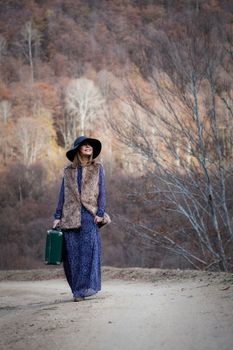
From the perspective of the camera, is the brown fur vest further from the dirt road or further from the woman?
the dirt road

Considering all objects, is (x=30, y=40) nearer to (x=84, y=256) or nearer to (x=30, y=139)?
(x=30, y=139)

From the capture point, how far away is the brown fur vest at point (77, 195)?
19.7 ft

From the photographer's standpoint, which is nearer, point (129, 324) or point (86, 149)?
point (129, 324)

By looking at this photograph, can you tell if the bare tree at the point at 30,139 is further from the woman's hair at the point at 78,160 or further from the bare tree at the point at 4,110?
the woman's hair at the point at 78,160

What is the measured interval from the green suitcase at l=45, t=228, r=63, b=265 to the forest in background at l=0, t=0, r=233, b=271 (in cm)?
434

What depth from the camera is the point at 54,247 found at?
580 centimetres

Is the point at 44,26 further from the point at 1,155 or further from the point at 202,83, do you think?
the point at 202,83

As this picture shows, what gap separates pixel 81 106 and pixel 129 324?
48.0 m

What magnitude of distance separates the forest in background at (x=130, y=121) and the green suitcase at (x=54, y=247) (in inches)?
171

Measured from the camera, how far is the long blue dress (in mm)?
5866

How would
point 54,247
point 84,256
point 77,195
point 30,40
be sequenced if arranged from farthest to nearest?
1. point 30,40
2. point 77,195
3. point 84,256
4. point 54,247

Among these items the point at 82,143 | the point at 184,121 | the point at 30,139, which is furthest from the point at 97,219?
the point at 30,139

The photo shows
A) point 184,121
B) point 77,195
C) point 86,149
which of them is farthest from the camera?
point 184,121

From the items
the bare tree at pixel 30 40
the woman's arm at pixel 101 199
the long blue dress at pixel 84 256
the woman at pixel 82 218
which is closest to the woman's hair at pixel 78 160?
the woman at pixel 82 218
